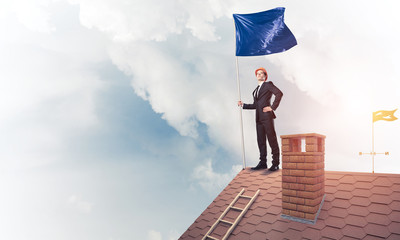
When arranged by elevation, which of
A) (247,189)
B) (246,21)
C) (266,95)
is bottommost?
(247,189)

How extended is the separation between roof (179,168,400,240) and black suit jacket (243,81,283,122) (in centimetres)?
192

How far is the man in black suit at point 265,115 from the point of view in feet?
25.4

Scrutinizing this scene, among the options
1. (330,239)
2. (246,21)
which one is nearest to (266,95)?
(246,21)

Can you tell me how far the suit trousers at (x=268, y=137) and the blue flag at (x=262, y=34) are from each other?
7.47 feet

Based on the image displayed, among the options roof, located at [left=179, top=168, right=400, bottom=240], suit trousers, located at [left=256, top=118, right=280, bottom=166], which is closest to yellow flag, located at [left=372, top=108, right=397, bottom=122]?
roof, located at [left=179, top=168, right=400, bottom=240]

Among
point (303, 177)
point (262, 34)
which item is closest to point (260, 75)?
point (262, 34)

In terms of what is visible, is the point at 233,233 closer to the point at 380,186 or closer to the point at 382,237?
the point at 382,237

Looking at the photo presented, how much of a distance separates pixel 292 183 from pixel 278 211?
0.83 meters

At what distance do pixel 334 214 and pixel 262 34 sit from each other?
224 inches

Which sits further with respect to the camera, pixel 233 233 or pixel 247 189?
pixel 247 189

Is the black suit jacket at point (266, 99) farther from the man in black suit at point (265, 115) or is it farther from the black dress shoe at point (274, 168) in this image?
the black dress shoe at point (274, 168)

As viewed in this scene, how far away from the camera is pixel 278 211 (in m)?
5.69

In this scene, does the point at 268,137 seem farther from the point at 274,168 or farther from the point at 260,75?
the point at 260,75

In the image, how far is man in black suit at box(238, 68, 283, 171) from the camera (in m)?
7.73
